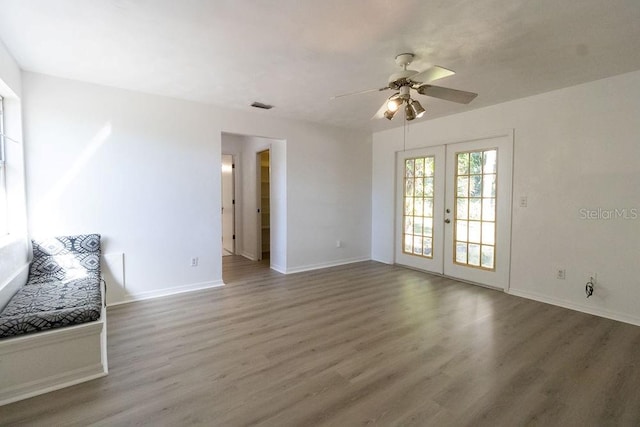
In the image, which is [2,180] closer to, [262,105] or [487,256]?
[262,105]

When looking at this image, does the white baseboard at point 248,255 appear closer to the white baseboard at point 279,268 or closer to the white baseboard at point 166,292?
the white baseboard at point 279,268

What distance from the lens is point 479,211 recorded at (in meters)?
4.42

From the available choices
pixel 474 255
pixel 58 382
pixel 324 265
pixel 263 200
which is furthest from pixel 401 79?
pixel 263 200

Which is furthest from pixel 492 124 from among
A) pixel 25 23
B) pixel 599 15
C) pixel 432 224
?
pixel 25 23

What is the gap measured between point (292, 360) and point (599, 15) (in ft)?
10.7

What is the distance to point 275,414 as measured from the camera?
1.84 m

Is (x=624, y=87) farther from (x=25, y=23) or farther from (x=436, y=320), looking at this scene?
(x=25, y=23)

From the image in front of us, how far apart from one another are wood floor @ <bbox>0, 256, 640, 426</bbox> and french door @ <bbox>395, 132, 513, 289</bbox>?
801 millimetres

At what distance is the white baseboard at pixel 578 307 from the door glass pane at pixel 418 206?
1.42 m

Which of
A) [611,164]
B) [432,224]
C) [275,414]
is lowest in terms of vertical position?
[275,414]

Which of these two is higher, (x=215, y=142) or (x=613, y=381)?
(x=215, y=142)

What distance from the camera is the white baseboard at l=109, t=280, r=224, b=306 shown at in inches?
146

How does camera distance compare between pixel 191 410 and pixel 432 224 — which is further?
pixel 432 224

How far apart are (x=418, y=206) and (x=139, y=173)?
13.6 feet
